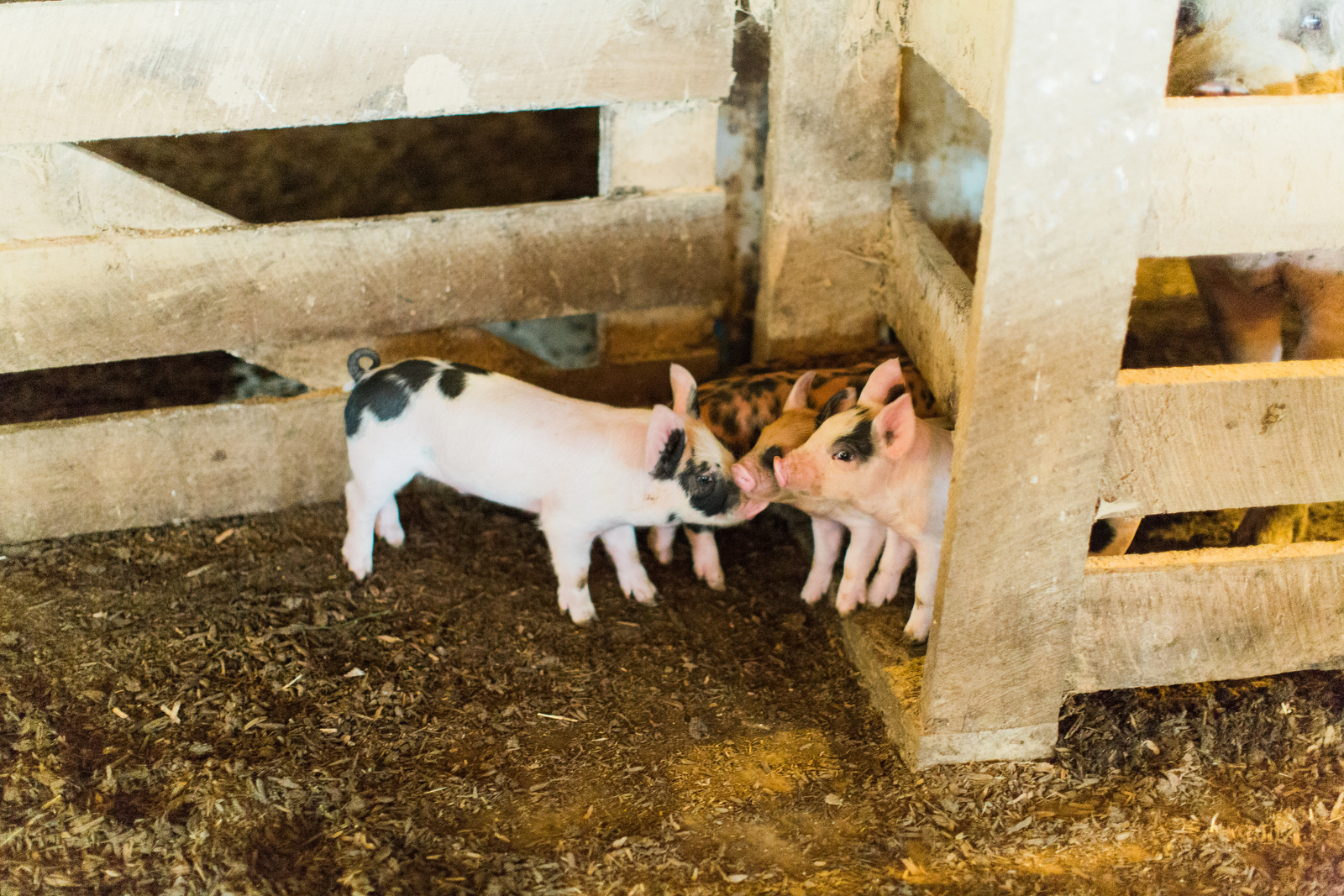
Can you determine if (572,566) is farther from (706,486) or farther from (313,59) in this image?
(313,59)

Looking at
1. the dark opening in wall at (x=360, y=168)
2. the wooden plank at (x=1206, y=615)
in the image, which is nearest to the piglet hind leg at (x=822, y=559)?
the wooden plank at (x=1206, y=615)

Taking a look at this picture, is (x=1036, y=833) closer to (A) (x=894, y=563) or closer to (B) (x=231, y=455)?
(A) (x=894, y=563)

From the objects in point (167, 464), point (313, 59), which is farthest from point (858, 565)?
point (167, 464)

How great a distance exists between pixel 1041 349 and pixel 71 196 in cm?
303

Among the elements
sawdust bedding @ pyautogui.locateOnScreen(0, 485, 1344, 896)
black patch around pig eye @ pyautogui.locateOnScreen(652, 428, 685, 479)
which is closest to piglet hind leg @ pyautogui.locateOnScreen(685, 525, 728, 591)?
sawdust bedding @ pyautogui.locateOnScreen(0, 485, 1344, 896)

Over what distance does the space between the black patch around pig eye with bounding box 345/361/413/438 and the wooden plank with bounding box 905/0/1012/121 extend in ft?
6.41

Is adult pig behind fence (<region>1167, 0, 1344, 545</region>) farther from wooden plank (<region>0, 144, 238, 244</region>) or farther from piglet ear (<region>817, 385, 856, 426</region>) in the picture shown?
wooden plank (<region>0, 144, 238, 244</region>)

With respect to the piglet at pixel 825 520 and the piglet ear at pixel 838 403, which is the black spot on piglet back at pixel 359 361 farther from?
the piglet ear at pixel 838 403

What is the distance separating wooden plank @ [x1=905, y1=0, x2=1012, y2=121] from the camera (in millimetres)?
2899

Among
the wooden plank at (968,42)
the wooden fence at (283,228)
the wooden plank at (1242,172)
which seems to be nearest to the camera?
the wooden plank at (1242,172)

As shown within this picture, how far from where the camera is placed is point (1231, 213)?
2.77m

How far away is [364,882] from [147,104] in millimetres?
2362

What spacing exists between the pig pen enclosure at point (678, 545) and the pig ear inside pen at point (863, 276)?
13 mm

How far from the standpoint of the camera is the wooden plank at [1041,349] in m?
2.55
